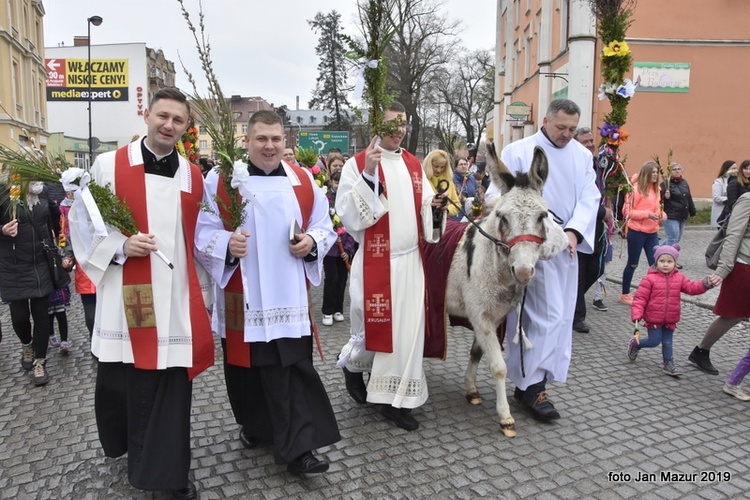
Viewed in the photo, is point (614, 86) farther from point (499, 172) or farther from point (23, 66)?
point (23, 66)

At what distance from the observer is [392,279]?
13.3 feet

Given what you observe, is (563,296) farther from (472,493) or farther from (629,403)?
(472,493)

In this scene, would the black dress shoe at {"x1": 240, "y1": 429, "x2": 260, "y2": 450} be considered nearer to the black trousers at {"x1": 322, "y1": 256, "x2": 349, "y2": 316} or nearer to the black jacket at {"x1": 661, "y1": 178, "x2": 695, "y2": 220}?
the black trousers at {"x1": 322, "y1": 256, "x2": 349, "y2": 316}

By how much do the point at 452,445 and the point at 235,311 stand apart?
1.77 metres

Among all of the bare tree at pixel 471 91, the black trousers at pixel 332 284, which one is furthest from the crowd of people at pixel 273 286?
the bare tree at pixel 471 91

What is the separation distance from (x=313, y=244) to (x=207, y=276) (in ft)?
2.30

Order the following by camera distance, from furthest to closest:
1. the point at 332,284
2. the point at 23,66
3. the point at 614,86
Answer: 1. the point at 23,66
2. the point at 332,284
3. the point at 614,86

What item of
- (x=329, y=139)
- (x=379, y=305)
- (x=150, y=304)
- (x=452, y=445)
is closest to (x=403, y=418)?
(x=452, y=445)

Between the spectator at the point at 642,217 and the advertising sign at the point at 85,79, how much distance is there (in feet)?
177

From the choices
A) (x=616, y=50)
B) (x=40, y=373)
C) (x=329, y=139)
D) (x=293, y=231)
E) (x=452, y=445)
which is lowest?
(x=452, y=445)

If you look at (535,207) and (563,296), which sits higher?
(535,207)

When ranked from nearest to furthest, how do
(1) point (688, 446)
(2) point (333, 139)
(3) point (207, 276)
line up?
1. (3) point (207, 276)
2. (1) point (688, 446)
3. (2) point (333, 139)

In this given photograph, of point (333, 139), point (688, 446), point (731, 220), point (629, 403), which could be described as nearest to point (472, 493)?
point (688, 446)

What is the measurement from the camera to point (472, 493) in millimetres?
3258
